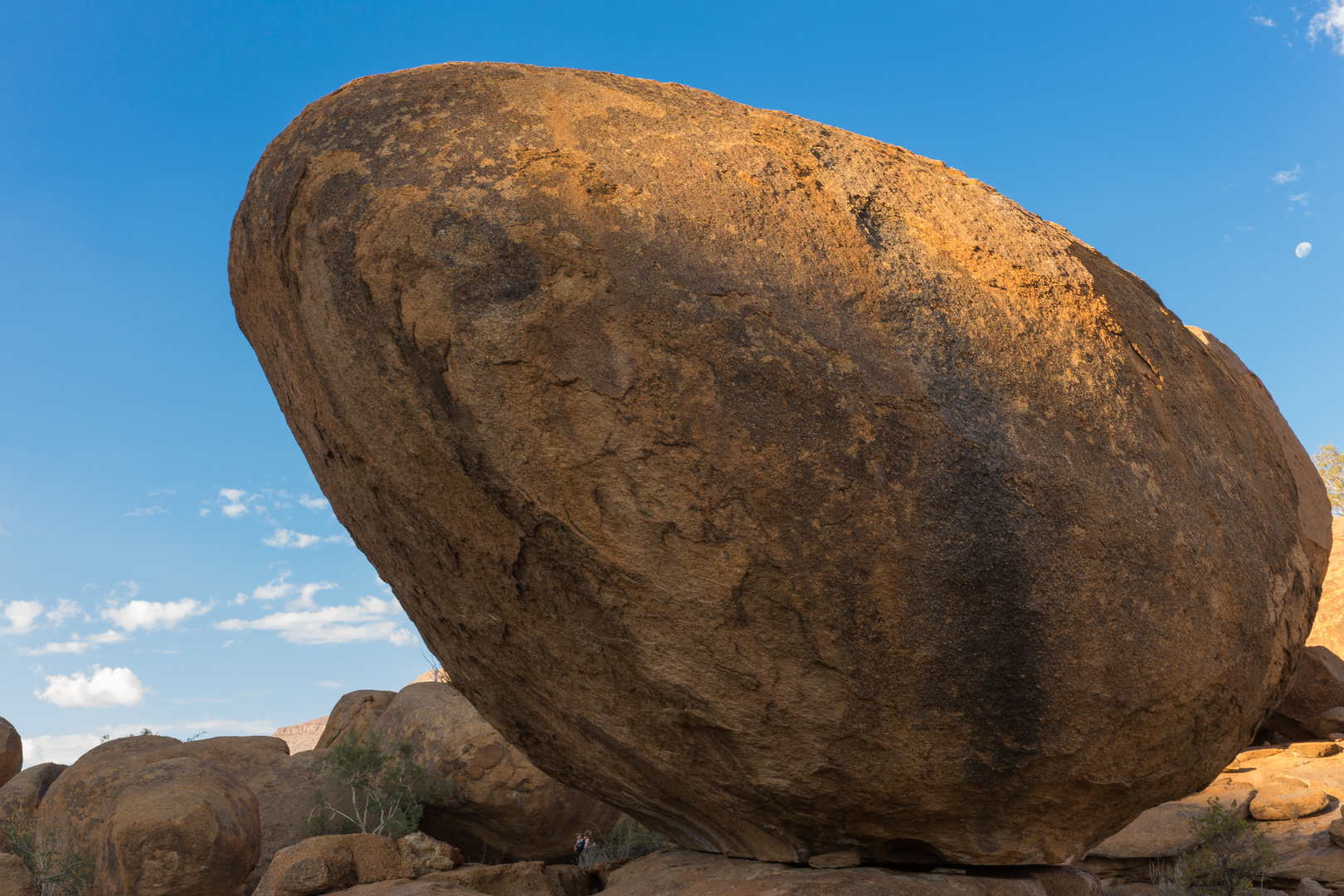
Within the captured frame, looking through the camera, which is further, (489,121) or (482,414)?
(489,121)

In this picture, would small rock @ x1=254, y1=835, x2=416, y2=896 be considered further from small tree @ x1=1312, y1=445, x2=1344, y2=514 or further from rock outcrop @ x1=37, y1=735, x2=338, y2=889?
small tree @ x1=1312, y1=445, x2=1344, y2=514

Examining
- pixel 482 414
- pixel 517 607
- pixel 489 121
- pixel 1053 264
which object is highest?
pixel 489 121

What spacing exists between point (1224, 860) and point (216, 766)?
25.2 ft

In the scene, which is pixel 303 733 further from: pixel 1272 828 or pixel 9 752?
pixel 1272 828

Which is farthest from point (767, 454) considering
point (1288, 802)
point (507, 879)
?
point (1288, 802)

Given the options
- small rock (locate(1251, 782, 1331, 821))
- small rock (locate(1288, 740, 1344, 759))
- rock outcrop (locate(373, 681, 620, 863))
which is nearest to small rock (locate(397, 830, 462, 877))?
rock outcrop (locate(373, 681, 620, 863))

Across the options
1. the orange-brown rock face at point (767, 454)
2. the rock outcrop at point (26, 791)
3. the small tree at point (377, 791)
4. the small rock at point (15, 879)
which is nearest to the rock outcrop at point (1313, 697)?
the orange-brown rock face at point (767, 454)

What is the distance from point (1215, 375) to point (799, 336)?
2.38 metres

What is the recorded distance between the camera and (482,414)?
294 cm

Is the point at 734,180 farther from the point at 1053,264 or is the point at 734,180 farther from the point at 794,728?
the point at 794,728

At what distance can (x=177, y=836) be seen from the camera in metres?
6.21

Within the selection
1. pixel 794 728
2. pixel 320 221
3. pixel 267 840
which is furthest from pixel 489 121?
pixel 267 840

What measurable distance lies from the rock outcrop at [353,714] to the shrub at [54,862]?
2.67 meters

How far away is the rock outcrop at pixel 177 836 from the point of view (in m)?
6.14
